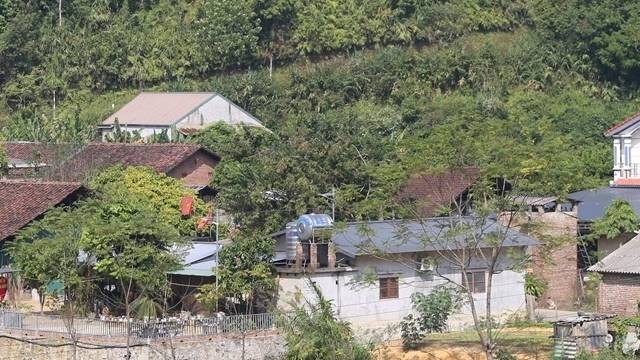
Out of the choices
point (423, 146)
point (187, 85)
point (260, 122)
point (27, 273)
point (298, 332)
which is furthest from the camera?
point (187, 85)

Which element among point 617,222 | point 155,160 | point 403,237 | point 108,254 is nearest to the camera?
point 108,254

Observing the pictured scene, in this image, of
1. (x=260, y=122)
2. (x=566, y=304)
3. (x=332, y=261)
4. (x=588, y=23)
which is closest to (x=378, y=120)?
(x=260, y=122)

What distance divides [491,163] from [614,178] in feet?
57.0

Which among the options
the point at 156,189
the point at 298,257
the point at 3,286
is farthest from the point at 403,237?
the point at 156,189

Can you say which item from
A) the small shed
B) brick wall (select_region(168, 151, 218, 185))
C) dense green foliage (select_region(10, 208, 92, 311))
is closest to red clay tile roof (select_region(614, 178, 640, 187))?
brick wall (select_region(168, 151, 218, 185))

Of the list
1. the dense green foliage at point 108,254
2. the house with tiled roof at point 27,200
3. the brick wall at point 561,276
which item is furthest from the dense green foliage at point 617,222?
the house with tiled roof at point 27,200

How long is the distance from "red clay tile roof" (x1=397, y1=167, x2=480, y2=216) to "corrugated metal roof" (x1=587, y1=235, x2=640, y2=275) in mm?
3430

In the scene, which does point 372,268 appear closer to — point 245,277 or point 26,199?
point 245,277

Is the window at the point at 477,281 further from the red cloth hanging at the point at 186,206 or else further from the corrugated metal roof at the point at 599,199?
the red cloth hanging at the point at 186,206

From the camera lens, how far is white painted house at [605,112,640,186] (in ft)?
158

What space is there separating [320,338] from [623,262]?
26.1 feet

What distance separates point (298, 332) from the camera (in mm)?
31359

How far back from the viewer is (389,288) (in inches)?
1391

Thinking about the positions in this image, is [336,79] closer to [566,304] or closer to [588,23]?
[588,23]
